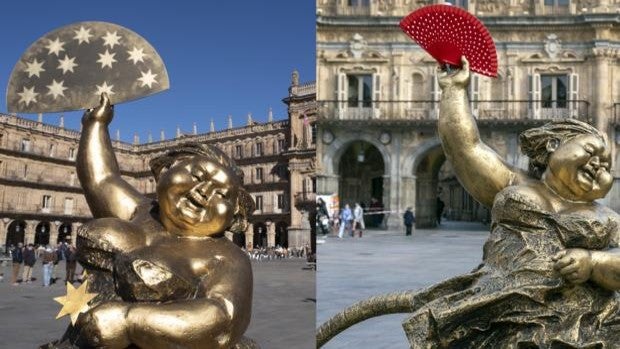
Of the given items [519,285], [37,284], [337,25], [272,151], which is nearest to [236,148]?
[272,151]

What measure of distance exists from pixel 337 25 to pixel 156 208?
21.6 metres

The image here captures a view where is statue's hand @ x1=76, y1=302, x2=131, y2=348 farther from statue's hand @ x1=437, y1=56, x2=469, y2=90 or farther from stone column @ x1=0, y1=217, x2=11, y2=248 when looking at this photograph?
stone column @ x1=0, y1=217, x2=11, y2=248

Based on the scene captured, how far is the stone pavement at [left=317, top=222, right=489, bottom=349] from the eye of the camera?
13.7ft

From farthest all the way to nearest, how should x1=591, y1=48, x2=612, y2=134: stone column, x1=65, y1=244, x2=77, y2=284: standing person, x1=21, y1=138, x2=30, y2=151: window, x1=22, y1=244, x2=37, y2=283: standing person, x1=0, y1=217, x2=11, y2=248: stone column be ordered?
x1=591, y1=48, x2=612, y2=134: stone column, x1=0, y1=217, x2=11, y2=248: stone column, x1=22, y1=244, x2=37, y2=283: standing person, x1=21, y1=138, x2=30, y2=151: window, x1=65, y1=244, x2=77, y2=284: standing person

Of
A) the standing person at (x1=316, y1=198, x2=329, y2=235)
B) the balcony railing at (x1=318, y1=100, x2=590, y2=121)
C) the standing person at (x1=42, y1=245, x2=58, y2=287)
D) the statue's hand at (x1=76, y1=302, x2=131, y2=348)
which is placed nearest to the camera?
the statue's hand at (x1=76, y1=302, x2=131, y2=348)

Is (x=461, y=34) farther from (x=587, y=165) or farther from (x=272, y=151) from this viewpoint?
(x=272, y=151)

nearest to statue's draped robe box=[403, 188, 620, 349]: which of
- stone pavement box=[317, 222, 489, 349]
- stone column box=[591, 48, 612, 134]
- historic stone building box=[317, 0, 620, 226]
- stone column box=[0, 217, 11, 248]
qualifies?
stone pavement box=[317, 222, 489, 349]

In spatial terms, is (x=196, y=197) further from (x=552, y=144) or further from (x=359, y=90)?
(x=359, y=90)

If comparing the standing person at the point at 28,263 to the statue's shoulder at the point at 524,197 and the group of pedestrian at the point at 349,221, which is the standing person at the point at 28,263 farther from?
the statue's shoulder at the point at 524,197

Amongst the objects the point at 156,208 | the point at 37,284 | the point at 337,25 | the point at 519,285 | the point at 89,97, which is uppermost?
the point at 337,25

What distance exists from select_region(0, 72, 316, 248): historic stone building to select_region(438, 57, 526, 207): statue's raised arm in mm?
462

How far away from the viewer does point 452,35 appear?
1.81m

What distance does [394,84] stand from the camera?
22734 millimetres

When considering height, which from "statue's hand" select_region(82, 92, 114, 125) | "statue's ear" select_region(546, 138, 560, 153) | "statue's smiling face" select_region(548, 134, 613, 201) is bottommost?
"statue's smiling face" select_region(548, 134, 613, 201)
